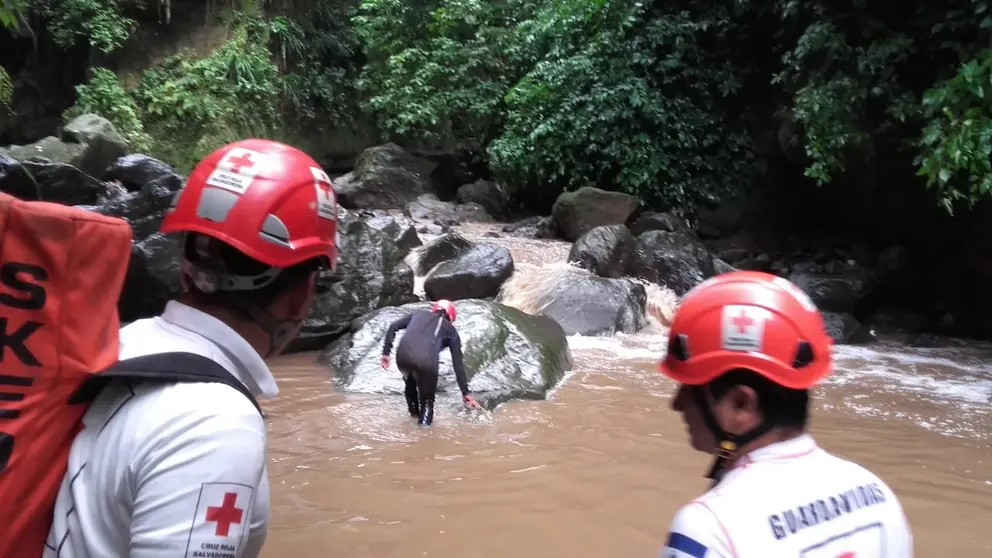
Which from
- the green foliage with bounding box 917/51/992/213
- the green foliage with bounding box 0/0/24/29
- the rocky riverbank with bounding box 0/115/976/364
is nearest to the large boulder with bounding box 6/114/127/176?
the rocky riverbank with bounding box 0/115/976/364

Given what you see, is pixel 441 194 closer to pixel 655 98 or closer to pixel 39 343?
pixel 655 98

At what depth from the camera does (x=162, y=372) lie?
1.03 meters

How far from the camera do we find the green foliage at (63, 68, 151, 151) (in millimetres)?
14094

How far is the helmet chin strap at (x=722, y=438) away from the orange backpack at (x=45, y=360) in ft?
2.67

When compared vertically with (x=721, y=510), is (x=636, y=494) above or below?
below

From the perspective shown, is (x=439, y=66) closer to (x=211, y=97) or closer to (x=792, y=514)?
(x=211, y=97)

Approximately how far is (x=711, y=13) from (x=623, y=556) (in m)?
13.3

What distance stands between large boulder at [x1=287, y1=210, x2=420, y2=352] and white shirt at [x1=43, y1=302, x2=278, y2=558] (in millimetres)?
7660

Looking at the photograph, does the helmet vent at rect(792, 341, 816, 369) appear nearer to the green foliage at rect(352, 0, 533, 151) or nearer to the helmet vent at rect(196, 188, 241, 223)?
the helmet vent at rect(196, 188, 241, 223)

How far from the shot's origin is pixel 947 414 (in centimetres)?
722

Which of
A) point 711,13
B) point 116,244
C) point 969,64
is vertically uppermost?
point 711,13

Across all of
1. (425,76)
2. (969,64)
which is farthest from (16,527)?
(425,76)

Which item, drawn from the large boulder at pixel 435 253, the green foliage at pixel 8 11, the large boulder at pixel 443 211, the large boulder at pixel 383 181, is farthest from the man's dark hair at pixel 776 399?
the large boulder at pixel 383 181

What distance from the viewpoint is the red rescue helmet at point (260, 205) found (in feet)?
3.87
